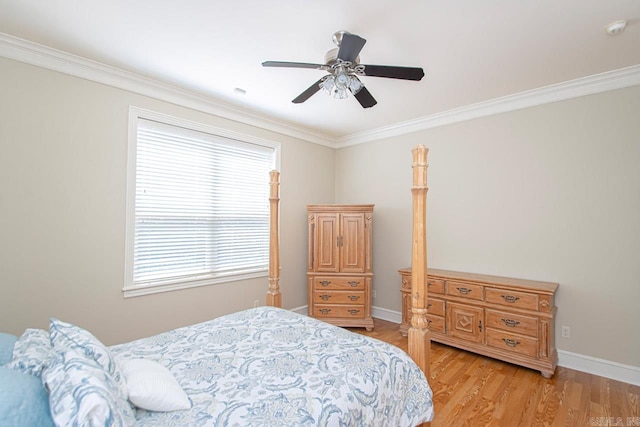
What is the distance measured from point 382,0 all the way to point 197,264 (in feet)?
9.48

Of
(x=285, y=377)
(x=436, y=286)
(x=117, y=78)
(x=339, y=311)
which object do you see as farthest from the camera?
(x=339, y=311)

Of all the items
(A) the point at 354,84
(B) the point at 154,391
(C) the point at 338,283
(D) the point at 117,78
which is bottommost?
(C) the point at 338,283

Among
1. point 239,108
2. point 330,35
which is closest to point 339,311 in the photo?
point 239,108

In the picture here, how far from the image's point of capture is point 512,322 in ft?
9.41

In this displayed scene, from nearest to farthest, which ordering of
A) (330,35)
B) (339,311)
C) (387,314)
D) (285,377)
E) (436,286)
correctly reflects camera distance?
(285,377) < (330,35) < (436,286) < (339,311) < (387,314)

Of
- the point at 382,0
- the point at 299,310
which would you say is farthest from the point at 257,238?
the point at 382,0

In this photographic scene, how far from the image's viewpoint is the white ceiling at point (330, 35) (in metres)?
1.86

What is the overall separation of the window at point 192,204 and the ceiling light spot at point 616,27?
3.22m

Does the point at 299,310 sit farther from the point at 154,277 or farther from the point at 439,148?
the point at 439,148

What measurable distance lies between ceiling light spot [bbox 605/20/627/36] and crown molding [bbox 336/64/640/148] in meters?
0.80

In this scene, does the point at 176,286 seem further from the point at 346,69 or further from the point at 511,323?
the point at 511,323

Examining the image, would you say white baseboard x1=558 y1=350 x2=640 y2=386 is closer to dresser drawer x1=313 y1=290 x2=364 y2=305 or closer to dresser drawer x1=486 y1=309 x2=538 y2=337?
dresser drawer x1=486 y1=309 x2=538 y2=337

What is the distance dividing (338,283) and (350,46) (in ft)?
9.37

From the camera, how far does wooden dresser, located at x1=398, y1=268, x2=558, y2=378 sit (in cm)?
272
